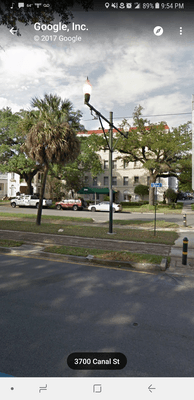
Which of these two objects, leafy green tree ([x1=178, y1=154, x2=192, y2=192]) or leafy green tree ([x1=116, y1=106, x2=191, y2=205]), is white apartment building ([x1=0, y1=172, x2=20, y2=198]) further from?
leafy green tree ([x1=178, y1=154, x2=192, y2=192])

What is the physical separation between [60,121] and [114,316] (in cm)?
1271

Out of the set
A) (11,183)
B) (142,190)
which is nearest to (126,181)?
(142,190)

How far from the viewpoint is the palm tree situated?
47.3 feet

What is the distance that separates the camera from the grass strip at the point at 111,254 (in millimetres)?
7906

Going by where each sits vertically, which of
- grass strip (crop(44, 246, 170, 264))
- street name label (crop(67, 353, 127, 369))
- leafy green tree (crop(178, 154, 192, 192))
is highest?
leafy green tree (crop(178, 154, 192, 192))

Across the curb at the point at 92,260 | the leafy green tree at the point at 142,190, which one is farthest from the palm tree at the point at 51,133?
the leafy green tree at the point at 142,190

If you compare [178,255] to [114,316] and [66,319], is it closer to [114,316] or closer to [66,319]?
[114,316]

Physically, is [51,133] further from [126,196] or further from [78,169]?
[126,196]

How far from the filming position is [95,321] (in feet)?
13.9

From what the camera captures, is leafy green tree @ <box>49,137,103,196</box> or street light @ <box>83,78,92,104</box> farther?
leafy green tree @ <box>49,137,103,196</box>

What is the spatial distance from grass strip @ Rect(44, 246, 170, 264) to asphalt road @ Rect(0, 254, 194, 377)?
3.42ft

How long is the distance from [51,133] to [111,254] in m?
8.73

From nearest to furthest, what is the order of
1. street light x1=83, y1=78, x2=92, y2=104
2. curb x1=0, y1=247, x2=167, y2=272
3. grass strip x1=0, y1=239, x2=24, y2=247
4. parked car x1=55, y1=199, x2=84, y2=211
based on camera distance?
curb x1=0, y1=247, x2=167, y2=272, street light x1=83, y1=78, x2=92, y2=104, grass strip x1=0, y1=239, x2=24, y2=247, parked car x1=55, y1=199, x2=84, y2=211

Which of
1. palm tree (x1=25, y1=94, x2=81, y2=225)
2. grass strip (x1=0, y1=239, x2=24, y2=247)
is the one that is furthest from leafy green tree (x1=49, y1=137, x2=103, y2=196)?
grass strip (x1=0, y1=239, x2=24, y2=247)
